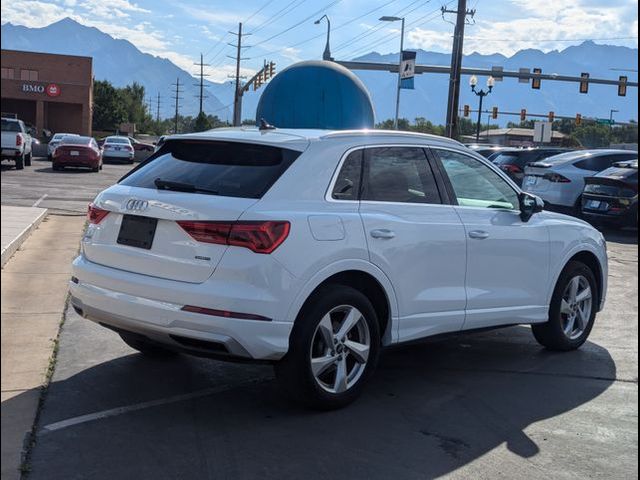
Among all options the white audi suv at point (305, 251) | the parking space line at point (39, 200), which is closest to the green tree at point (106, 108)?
the parking space line at point (39, 200)

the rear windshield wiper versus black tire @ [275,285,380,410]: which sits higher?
the rear windshield wiper

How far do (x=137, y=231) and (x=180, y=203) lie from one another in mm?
384

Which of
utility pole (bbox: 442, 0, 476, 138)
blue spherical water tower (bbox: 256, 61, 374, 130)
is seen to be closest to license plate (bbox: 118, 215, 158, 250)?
blue spherical water tower (bbox: 256, 61, 374, 130)

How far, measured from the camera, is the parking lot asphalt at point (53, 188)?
51.8 feet

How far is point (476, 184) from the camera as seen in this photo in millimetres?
5914

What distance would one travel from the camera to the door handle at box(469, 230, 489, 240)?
5562mm

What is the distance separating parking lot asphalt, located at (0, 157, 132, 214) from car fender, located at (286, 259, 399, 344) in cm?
909

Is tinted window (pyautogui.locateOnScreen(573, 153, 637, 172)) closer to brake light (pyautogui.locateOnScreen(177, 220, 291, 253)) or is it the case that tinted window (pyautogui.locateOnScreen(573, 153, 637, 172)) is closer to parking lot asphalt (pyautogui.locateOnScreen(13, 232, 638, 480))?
parking lot asphalt (pyautogui.locateOnScreen(13, 232, 638, 480))

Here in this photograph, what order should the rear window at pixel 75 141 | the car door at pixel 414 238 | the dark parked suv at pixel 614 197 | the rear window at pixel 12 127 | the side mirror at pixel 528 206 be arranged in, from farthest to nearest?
the rear window at pixel 75 141, the rear window at pixel 12 127, the dark parked suv at pixel 614 197, the side mirror at pixel 528 206, the car door at pixel 414 238

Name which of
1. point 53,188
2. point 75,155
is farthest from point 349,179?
point 75,155

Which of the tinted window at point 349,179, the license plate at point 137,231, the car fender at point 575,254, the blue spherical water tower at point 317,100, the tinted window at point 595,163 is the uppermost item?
the blue spherical water tower at point 317,100

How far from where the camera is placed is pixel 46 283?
7.95 m

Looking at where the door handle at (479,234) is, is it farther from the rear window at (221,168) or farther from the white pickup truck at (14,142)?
the white pickup truck at (14,142)

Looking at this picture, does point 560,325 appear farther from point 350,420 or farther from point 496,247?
point 350,420
